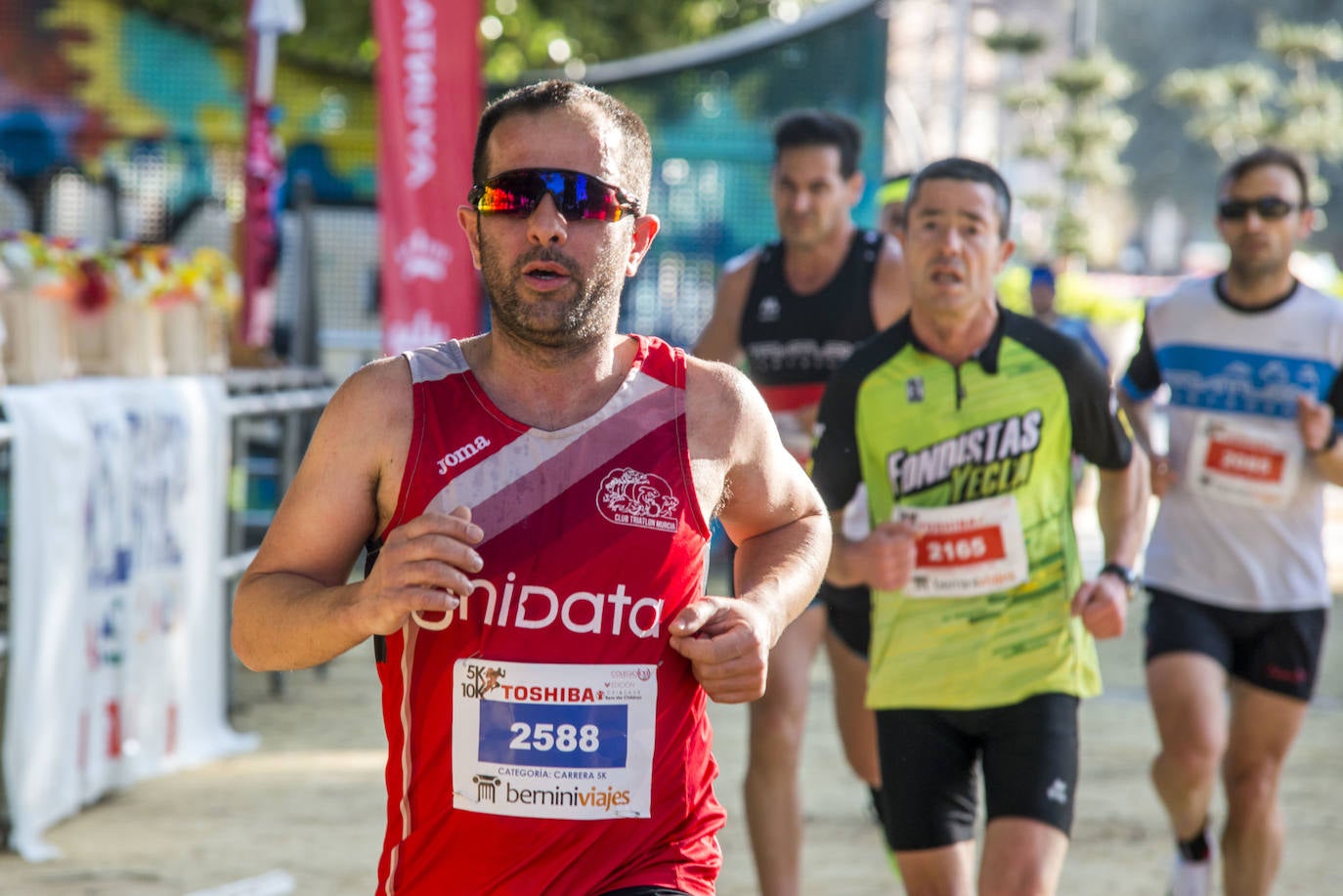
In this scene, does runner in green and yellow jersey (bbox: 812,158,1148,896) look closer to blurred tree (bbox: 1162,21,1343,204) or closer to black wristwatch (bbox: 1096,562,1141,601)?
black wristwatch (bbox: 1096,562,1141,601)

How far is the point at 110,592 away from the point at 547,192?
4.60m

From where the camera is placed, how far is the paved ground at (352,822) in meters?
6.15

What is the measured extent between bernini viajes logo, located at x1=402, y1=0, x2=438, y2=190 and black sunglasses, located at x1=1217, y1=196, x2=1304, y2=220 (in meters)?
6.01

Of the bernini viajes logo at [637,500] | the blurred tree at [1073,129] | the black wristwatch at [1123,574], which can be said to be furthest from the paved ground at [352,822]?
the blurred tree at [1073,129]

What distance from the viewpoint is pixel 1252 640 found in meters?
5.81

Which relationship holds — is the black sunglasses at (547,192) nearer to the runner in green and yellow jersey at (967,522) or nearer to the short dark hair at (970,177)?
the runner in green and yellow jersey at (967,522)

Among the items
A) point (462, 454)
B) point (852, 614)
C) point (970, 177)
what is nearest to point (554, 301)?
point (462, 454)

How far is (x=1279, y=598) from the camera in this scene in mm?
5762

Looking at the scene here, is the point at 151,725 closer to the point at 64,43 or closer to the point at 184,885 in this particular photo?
the point at 184,885

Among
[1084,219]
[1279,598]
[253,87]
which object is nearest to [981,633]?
[1279,598]

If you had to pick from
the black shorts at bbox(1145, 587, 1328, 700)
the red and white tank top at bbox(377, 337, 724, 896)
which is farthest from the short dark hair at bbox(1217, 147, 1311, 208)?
the red and white tank top at bbox(377, 337, 724, 896)

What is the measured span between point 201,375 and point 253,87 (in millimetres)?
2955

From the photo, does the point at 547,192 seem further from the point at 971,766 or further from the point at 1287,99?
the point at 1287,99

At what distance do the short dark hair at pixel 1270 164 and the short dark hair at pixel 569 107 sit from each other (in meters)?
3.46
